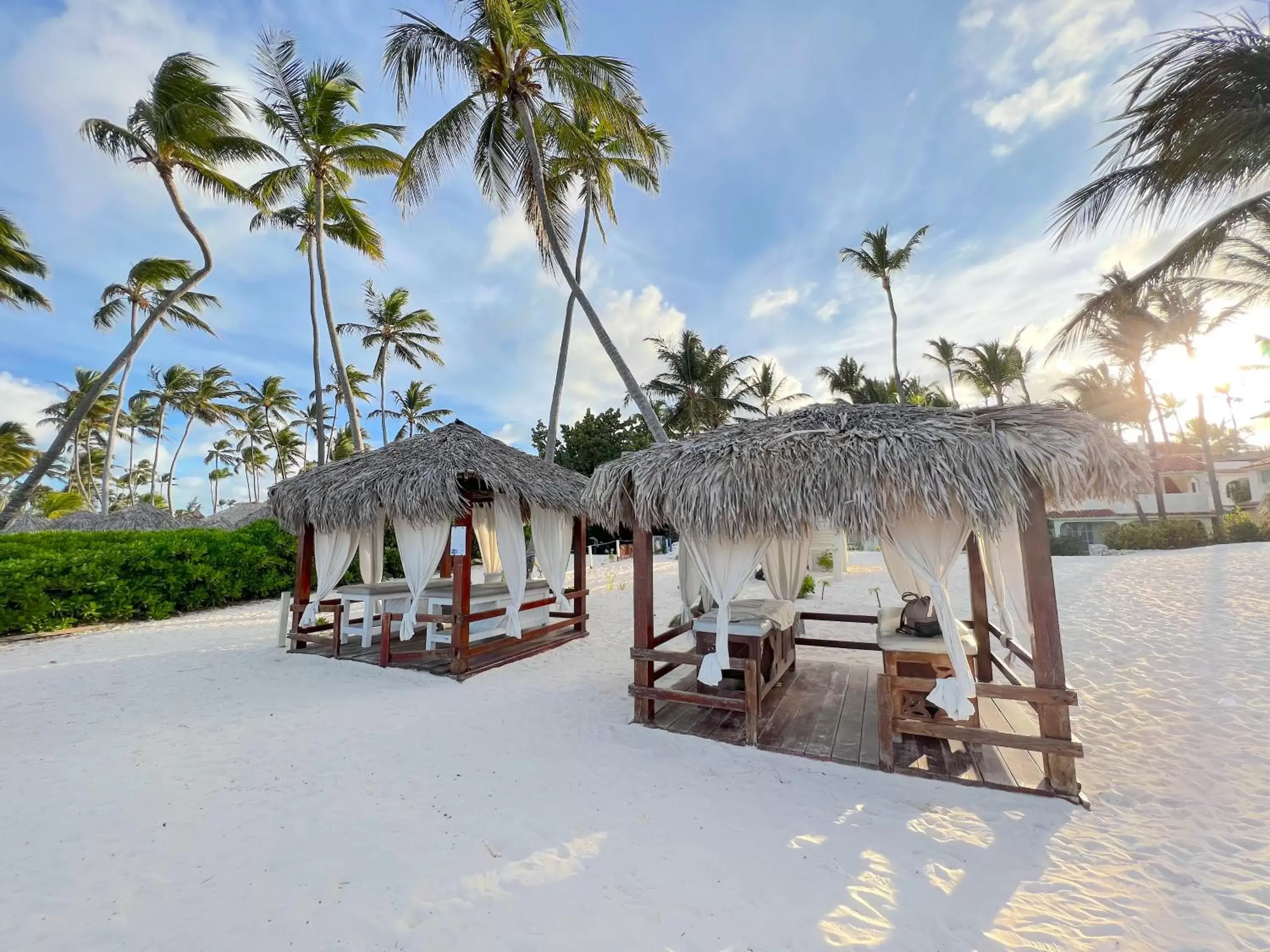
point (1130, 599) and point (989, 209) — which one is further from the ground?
point (989, 209)

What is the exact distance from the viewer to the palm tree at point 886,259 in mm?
18125

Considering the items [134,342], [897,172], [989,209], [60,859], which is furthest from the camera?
[134,342]

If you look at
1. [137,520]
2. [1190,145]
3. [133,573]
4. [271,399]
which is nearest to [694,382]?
[1190,145]

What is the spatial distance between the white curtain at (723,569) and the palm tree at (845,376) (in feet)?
65.8

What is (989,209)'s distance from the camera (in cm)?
646

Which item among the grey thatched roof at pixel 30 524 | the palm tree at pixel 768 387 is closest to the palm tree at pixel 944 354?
the palm tree at pixel 768 387

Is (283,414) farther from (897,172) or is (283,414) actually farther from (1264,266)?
(1264,266)

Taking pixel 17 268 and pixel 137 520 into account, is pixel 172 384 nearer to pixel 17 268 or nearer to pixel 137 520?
pixel 137 520

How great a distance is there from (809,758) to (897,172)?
762 centimetres

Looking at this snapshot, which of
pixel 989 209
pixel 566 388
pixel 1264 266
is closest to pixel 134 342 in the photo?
pixel 566 388

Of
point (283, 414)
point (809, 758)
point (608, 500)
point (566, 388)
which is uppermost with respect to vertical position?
point (283, 414)

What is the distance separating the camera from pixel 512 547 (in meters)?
6.28

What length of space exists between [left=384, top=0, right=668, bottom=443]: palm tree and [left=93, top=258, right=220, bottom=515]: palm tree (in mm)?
7396

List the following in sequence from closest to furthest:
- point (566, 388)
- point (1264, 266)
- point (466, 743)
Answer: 1. point (466, 743)
2. point (1264, 266)
3. point (566, 388)
